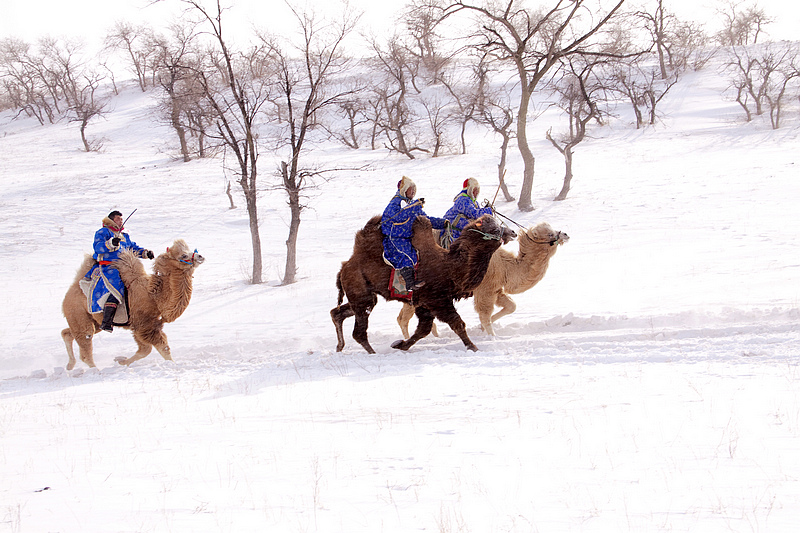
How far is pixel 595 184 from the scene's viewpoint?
2403cm

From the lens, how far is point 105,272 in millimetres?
8117

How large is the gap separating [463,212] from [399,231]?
125 centimetres

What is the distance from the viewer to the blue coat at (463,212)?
827 cm

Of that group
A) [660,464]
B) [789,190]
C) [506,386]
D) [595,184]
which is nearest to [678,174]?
[595,184]

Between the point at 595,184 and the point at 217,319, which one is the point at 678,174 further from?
the point at 217,319

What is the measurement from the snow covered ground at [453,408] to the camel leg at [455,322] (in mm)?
300

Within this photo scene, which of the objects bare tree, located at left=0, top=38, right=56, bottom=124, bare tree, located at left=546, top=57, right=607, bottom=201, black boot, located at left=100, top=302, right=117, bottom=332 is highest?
bare tree, located at left=0, top=38, right=56, bottom=124

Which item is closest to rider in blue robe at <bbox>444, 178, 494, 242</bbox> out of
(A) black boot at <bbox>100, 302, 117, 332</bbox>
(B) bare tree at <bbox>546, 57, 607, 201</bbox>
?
(A) black boot at <bbox>100, 302, 117, 332</bbox>

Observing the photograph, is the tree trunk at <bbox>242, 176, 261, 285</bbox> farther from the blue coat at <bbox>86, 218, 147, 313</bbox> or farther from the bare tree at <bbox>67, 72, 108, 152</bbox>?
the bare tree at <bbox>67, 72, 108, 152</bbox>

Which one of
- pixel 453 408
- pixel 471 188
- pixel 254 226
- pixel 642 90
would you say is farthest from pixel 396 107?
pixel 453 408

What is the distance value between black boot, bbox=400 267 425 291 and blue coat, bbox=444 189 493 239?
124 cm

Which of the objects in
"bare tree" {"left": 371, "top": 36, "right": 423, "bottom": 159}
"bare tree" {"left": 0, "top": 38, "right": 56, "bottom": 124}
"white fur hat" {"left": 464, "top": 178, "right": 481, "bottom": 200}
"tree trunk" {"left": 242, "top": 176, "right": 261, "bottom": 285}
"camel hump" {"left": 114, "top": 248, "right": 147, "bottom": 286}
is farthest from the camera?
"bare tree" {"left": 0, "top": 38, "right": 56, "bottom": 124}

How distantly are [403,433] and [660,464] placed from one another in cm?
166

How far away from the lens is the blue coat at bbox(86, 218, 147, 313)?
26.5 feet
